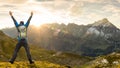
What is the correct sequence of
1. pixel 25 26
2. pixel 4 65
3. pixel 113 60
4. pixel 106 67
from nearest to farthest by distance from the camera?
pixel 4 65
pixel 25 26
pixel 106 67
pixel 113 60

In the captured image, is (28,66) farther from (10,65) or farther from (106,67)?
(106,67)

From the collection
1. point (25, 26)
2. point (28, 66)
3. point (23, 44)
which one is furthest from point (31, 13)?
point (28, 66)

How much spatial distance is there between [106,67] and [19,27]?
21347mm

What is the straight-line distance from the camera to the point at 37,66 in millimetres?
26219

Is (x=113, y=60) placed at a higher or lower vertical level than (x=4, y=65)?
lower

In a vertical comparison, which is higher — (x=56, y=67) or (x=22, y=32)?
(x=22, y=32)

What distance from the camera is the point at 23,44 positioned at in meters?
26.2

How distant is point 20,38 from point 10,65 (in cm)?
296

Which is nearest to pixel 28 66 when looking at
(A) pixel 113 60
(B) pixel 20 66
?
(B) pixel 20 66

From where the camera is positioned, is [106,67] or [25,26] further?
[106,67]

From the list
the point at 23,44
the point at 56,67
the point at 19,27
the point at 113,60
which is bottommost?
the point at 113,60

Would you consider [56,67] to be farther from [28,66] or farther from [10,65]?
[10,65]

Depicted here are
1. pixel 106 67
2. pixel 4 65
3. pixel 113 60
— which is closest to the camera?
pixel 4 65

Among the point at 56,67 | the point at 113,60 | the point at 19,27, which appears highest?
the point at 19,27
